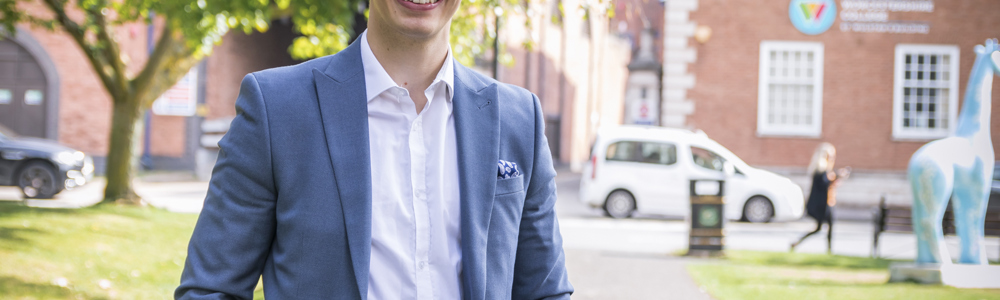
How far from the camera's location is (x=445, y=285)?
5.40 feet

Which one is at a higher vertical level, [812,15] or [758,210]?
[812,15]

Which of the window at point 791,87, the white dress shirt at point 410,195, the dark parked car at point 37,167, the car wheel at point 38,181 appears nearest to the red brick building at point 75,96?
the dark parked car at point 37,167

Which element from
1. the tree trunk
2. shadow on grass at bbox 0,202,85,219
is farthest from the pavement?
shadow on grass at bbox 0,202,85,219

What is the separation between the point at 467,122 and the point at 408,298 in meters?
0.36

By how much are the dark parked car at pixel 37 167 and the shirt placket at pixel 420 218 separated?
15063 millimetres

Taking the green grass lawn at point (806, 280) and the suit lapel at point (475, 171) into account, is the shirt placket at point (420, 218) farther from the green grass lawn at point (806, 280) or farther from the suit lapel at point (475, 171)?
the green grass lawn at point (806, 280)

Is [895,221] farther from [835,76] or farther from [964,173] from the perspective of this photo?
[835,76]

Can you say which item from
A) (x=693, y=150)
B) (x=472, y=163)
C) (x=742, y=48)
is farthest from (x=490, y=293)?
(x=742, y=48)

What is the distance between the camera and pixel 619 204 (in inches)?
663

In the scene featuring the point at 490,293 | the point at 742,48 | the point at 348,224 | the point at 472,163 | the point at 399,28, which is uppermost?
the point at 742,48

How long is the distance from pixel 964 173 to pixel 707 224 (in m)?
3.72

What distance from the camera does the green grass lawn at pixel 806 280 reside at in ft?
25.4

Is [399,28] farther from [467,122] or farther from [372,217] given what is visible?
[372,217]

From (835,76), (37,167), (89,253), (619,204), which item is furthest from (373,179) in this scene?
(835,76)
